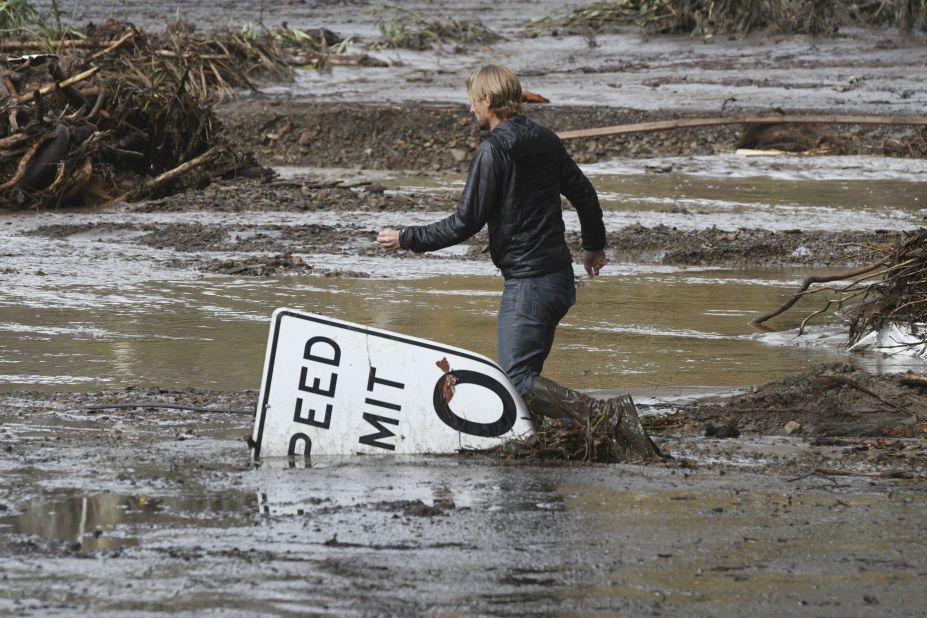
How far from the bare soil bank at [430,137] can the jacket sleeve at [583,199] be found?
12430 mm

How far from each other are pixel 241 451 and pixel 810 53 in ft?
69.2

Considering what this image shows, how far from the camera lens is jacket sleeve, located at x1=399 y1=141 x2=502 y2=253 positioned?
5.71 m

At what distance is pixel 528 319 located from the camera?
5895 millimetres

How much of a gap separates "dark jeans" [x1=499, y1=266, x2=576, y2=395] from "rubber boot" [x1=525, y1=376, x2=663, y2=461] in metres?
0.12

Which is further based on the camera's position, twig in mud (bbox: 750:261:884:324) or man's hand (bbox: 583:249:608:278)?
twig in mud (bbox: 750:261:884:324)

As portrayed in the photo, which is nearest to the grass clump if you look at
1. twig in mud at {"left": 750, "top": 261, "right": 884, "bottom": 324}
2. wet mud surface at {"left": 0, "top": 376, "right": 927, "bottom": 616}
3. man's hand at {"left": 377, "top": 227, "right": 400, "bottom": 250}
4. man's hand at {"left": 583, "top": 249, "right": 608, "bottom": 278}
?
twig in mud at {"left": 750, "top": 261, "right": 884, "bottom": 324}

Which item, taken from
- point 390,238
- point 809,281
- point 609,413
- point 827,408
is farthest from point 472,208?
point 809,281

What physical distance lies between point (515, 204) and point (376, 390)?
954mm

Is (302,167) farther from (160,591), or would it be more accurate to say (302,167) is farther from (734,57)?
(160,591)

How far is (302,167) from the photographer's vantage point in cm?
1925

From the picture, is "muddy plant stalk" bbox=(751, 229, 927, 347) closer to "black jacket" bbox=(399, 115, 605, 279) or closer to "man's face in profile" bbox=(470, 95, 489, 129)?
"black jacket" bbox=(399, 115, 605, 279)

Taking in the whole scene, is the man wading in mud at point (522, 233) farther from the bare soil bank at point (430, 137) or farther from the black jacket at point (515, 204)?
the bare soil bank at point (430, 137)

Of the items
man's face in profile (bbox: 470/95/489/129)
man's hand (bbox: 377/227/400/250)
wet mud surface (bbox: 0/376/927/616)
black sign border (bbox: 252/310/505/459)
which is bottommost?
wet mud surface (bbox: 0/376/927/616)

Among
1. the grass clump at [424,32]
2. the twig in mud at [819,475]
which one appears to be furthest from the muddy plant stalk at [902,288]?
the grass clump at [424,32]
